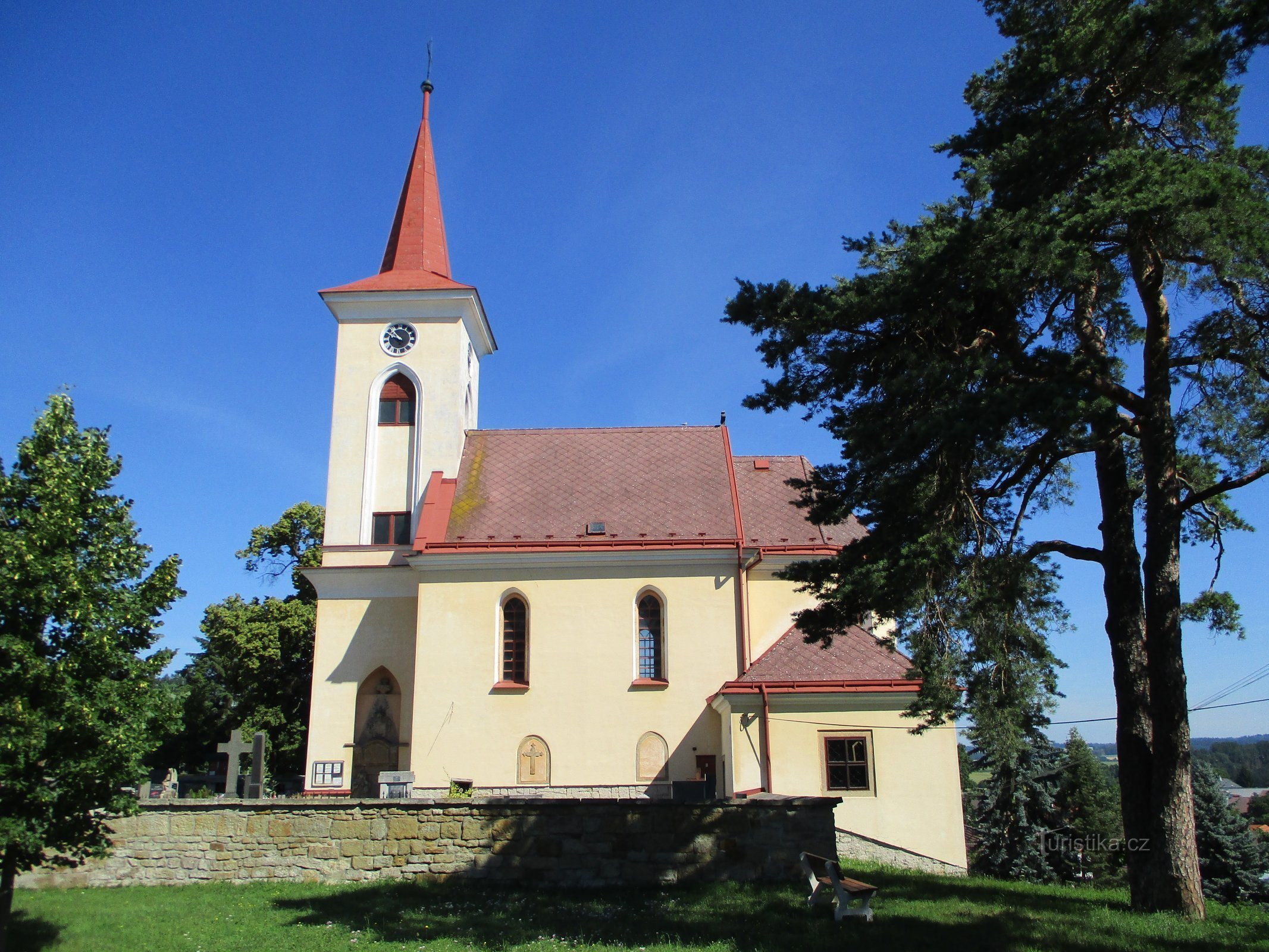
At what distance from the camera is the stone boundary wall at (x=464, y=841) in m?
13.0

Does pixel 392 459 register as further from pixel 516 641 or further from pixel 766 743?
pixel 766 743

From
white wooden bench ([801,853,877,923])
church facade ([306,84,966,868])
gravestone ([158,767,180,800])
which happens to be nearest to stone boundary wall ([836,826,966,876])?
church facade ([306,84,966,868])

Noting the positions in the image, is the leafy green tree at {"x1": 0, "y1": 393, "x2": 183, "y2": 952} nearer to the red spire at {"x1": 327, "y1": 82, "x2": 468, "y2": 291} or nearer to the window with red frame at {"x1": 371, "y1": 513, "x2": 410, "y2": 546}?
the window with red frame at {"x1": 371, "y1": 513, "x2": 410, "y2": 546}

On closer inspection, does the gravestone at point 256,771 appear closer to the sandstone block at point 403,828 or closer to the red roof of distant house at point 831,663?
the sandstone block at point 403,828

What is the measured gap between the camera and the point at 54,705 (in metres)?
10.6

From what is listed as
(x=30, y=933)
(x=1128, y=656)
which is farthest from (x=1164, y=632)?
(x=30, y=933)

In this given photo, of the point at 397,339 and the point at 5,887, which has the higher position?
the point at 397,339

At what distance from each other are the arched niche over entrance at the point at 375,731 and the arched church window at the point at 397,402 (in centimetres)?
703

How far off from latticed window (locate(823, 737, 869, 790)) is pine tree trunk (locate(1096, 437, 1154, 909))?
8.70 meters

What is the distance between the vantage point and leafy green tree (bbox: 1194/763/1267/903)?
29812 millimetres

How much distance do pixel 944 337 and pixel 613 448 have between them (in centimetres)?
1801

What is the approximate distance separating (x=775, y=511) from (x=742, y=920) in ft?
53.7

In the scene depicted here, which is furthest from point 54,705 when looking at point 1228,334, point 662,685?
point 662,685

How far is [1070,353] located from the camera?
10.5 meters
